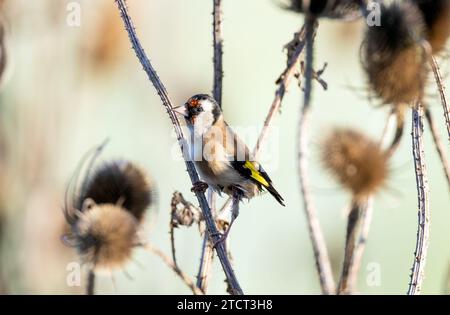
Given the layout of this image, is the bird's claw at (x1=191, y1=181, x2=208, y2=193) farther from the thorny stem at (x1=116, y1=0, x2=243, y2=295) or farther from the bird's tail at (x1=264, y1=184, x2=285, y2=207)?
the bird's tail at (x1=264, y1=184, x2=285, y2=207)

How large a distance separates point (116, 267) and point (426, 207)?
2212 mm

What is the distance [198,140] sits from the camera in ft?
21.0

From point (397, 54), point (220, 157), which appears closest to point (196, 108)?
point (220, 157)

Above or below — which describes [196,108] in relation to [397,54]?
above

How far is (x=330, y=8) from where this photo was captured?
5.15m

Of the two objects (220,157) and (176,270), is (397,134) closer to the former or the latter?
(220,157)

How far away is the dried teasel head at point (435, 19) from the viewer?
539 cm

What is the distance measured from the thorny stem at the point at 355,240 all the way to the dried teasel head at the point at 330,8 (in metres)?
1.19

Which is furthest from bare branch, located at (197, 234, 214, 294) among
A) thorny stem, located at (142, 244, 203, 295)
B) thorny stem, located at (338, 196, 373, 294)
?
thorny stem, located at (338, 196, 373, 294)

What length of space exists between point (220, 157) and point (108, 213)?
95 centimetres

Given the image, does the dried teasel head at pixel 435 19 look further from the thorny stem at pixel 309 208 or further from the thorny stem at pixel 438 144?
the thorny stem at pixel 309 208

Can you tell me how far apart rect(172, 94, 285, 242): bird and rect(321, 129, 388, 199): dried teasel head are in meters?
0.51

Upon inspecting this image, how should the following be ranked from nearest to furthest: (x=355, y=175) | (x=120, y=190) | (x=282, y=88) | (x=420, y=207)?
(x=420, y=207) < (x=355, y=175) < (x=282, y=88) < (x=120, y=190)

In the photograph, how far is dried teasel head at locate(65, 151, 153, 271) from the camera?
5.78 meters
